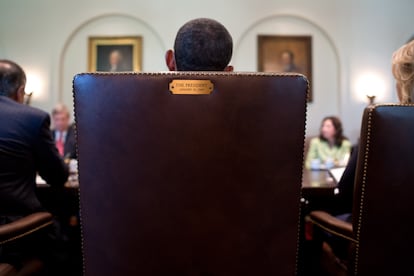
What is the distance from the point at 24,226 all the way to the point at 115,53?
4.12 m

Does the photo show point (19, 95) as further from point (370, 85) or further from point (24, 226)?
point (370, 85)

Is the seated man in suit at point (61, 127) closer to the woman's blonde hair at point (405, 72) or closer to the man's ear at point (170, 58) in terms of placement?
the man's ear at point (170, 58)

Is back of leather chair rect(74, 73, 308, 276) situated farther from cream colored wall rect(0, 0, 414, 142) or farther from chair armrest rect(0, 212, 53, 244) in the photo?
cream colored wall rect(0, 0, 414, 142)

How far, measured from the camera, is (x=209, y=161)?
3.08ft

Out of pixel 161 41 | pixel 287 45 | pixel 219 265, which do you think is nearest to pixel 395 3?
pixel 287 45

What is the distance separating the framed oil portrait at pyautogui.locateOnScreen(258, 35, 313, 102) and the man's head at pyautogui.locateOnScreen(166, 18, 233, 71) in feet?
13.7

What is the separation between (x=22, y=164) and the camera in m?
1.53

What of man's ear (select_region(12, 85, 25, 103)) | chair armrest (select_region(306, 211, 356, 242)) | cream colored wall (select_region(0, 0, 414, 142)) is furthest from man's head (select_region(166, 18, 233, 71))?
cream colored wall (select_region(0, 0, 414, 142))

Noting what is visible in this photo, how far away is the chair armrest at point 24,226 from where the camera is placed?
1.31 meters

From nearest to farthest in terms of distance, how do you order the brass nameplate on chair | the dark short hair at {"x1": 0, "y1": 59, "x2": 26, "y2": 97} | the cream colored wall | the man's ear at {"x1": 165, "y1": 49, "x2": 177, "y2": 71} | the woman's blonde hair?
the brass nameplate on chair → the man's ear at {"x1": 165, "y1": 49, "x2": 177, "y2": 71} → the woman's blonde hair → the dark short hair at {"x1": 0, "y1": 59, "x2": 26, "y2": 97} → the cream colored wall

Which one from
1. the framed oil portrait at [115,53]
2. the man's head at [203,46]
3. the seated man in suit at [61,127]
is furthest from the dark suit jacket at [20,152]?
the framed oil portrait at [115,53]

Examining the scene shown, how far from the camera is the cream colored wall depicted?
5113mm

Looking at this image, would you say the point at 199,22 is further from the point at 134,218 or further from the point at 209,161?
the point at 134,218

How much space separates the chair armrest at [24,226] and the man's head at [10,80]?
55 cm
